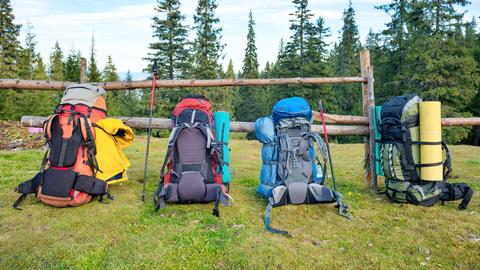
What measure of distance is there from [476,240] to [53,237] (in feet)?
16.8

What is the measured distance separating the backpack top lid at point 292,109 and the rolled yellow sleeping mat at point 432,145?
1740 millimetres

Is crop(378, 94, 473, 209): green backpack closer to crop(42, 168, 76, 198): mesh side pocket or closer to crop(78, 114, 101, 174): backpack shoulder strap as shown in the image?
crop(78, 114, 101, 174): backpack shoulder strap

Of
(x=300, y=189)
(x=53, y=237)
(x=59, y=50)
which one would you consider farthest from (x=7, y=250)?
(x=59, y=50)

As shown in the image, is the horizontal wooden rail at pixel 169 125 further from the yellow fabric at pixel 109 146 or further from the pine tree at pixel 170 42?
the pine tree at pixel 170 42

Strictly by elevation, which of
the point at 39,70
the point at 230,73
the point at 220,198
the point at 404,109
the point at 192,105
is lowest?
the point at 220,198

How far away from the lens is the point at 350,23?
47.5 metres

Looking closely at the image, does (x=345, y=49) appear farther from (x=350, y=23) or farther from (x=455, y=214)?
(x=455, y=214)

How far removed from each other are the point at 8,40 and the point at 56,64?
1129cm

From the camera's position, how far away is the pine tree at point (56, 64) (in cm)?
4248

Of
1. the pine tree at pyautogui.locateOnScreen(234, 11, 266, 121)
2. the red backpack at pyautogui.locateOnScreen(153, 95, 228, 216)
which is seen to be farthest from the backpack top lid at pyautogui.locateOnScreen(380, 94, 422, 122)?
the pine tree at pyautogui.locateOnScreen(234, 11, 266, 121)

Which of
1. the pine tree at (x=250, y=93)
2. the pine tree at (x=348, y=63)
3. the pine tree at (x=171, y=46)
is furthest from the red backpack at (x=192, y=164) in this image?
the pine tree at (x=250, y=93)

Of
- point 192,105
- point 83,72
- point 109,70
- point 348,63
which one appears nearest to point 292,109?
point 192,105

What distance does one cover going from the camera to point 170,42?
3216 centimetres

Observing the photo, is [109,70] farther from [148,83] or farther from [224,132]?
[224,132]
